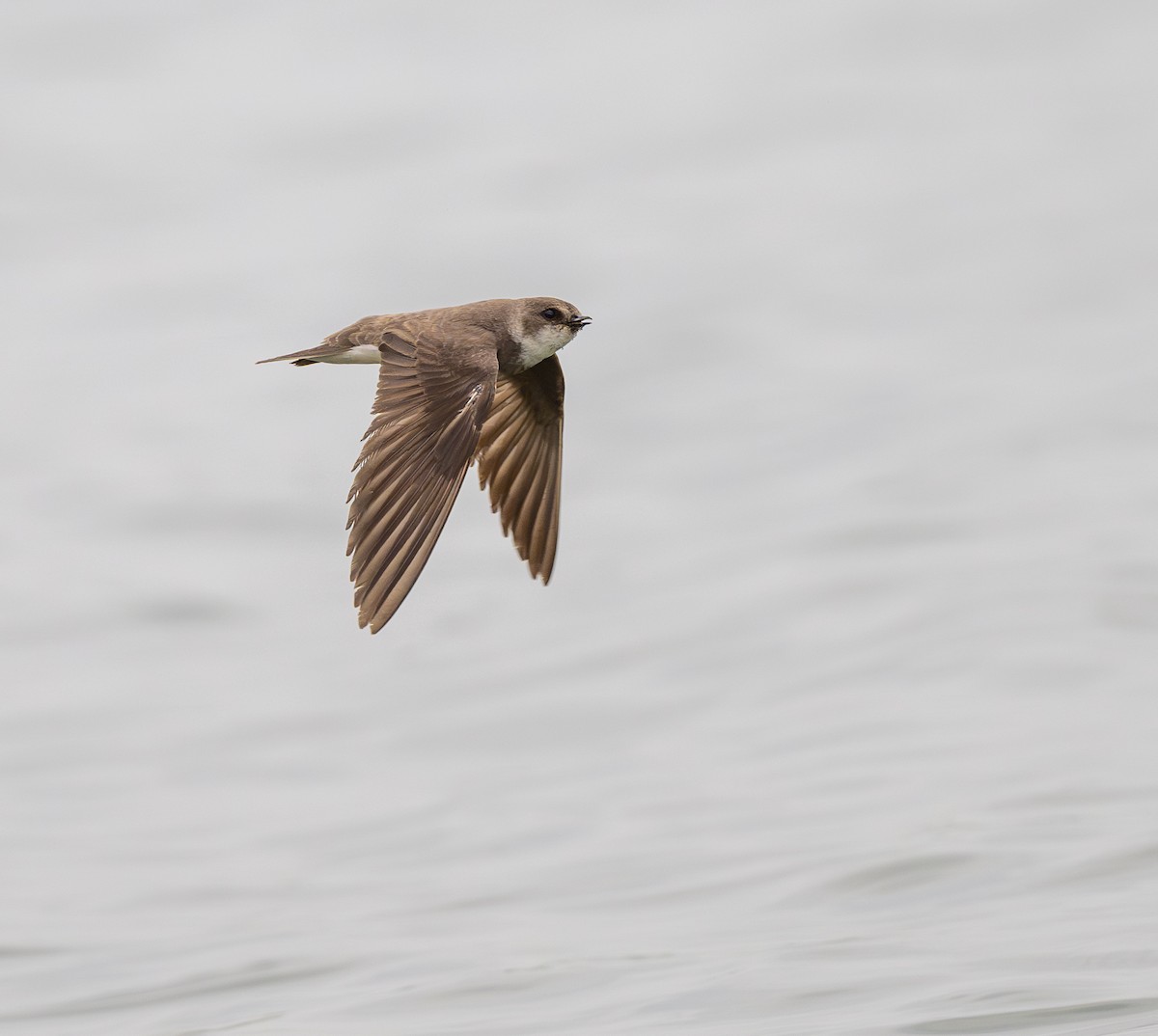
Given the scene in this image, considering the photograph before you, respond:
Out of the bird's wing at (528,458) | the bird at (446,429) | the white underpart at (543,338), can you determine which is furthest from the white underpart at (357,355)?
the bird's wing at (528,458)

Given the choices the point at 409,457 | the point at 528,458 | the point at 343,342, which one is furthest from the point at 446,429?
the point at 528,458

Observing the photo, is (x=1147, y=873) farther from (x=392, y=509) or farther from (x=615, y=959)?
(x=392, y=509)

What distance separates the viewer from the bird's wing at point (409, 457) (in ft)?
26.1

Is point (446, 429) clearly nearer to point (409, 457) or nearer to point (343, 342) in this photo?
point (409, 457)

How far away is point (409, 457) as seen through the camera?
8.55 meters

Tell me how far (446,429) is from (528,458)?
167cm

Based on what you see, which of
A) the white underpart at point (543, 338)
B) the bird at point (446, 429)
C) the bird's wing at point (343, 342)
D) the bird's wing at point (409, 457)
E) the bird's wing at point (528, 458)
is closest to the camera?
the bird's wing at point (409, 457)

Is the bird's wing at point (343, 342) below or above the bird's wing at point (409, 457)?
above

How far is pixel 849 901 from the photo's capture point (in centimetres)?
1673

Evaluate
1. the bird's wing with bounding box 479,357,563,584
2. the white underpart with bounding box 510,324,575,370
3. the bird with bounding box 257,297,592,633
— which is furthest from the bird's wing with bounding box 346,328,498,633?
the bird's wing with bounding box 479,357,563,584

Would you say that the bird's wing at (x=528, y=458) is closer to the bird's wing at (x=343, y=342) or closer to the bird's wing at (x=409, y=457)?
the bird's wing at (x=343, y=342)

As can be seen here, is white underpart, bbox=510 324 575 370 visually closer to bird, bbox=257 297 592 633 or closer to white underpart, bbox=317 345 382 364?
bird, bbox=257 297 592 633

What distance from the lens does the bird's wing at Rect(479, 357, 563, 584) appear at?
10.1m

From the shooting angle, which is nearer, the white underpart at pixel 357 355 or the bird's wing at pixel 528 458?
the white underpart at pixel 357 355
